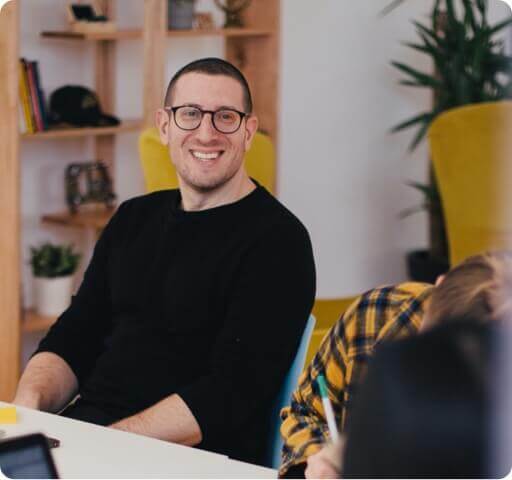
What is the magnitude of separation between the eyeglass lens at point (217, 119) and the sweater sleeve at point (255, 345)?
0.32 m

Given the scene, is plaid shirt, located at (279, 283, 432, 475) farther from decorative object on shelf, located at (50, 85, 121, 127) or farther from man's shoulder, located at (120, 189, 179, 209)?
decorative object on shelf, located at (50, 85, 121, 127)

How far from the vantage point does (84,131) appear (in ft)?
11.5

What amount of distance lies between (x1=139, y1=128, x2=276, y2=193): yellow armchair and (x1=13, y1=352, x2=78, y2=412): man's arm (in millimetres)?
796

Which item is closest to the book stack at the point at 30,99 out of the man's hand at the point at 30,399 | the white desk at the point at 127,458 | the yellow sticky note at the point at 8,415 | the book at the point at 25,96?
the book at the point at 25,96

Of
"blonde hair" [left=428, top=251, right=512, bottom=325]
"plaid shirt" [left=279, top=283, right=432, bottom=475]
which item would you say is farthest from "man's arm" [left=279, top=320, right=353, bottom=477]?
"blonde hair" [left=428, top=251, right=512, bottom=325]

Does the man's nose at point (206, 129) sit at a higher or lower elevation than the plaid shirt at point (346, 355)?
higher

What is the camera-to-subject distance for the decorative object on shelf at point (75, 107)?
11.6 ft

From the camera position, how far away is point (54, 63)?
372 cm

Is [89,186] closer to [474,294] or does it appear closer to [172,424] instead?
[172,424]

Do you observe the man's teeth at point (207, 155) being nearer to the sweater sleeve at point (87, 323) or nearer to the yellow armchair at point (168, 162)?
the sweater sleeve at point (87, 323)

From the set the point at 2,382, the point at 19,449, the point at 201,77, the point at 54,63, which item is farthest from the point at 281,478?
the point at 54,63

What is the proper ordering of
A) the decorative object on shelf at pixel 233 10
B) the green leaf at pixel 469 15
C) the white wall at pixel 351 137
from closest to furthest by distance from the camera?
the decorative object on shelf at pixel 233 10, the green leaf at pixel 469 15, the white wall at pixel 351 137

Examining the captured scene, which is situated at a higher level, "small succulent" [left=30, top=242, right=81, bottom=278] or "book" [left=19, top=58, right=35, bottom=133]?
"book" [left=19, top=58, right=35, bottom=133]

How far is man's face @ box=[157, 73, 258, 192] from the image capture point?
2.03 meters
